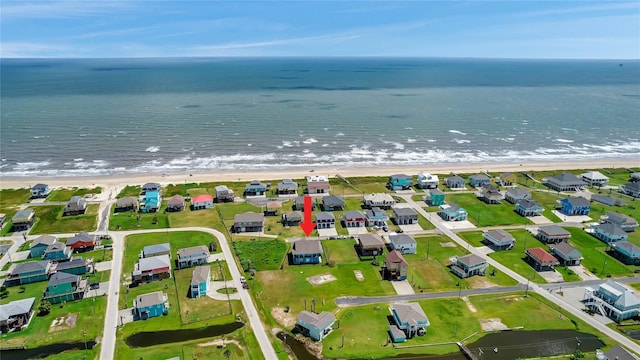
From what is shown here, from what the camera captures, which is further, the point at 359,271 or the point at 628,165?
the point at 628,165

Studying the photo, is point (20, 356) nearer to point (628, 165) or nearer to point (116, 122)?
point (116, 122)

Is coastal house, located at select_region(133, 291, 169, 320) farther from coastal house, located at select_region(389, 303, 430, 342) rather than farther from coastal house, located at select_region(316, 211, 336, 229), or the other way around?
coastal house, located at select_region(316, 211, 336, 229)

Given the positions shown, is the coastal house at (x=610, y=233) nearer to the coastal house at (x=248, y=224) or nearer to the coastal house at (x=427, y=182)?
the coastal house at (x=427, y=182)

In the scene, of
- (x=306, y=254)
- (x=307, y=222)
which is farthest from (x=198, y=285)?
(x=307, y=222)

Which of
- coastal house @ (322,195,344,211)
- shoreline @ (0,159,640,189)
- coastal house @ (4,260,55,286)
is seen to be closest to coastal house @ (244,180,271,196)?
shoreline @ (0,159,640,189)

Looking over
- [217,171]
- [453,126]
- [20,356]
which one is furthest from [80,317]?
[453,126]

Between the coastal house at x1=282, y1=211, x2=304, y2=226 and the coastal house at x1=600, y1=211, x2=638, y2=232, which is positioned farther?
the coastal house at x1=282, y1=211, x2=304, y2=226

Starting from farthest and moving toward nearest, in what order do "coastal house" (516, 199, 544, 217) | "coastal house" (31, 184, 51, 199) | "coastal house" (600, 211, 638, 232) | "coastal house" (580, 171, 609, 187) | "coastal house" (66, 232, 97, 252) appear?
"coastal house" (580, 171, 609, 187) < "coastal house" (31, 184, 51, 199) < "coastal house" (516, 199, 544, 217) < "coastal house" (600, 211, 638, 232) < "coastal house" (66, 232, 97, 252)
